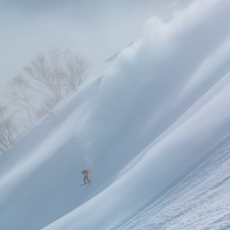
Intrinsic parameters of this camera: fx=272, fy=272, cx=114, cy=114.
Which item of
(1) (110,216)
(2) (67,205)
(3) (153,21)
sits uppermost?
(3) (153,21)

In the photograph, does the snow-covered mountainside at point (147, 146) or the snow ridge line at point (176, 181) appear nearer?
the snow-covered mountainside at point (147, 146)

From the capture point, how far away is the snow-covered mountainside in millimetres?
4500

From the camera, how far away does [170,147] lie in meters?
6.10

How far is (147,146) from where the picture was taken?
867cm

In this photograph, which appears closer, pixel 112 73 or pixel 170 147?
pixel 170 147

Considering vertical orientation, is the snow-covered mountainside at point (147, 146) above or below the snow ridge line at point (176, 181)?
above

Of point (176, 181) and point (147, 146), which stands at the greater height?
point (147, 146)

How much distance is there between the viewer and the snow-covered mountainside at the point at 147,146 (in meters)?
4.50

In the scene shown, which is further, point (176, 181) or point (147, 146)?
point (147, 146)

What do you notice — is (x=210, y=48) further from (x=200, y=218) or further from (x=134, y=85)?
(x=200, y=218)

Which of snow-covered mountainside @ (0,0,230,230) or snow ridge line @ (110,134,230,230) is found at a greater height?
snow-covered mountainside @ (0,0,230,230)

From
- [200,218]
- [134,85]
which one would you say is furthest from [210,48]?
[200,218]

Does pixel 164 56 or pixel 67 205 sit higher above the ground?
pixel 164 56

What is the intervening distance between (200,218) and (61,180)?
8659 mm
